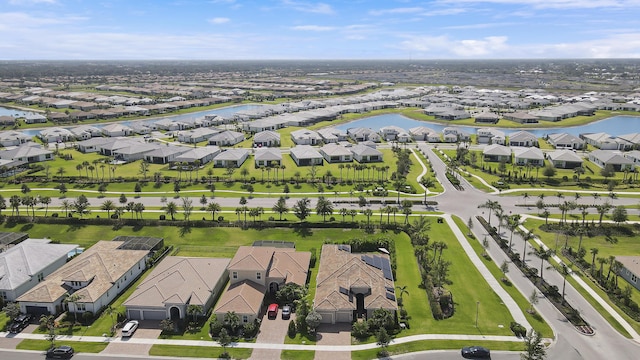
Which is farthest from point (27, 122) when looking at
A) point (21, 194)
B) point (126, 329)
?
point (126, 329)

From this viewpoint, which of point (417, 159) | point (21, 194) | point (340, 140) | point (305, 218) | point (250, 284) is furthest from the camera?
point (340, 140)

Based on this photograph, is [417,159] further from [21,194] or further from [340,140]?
[21,194]

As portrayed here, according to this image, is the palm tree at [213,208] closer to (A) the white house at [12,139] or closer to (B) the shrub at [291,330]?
(B) the shrub at [291,330]

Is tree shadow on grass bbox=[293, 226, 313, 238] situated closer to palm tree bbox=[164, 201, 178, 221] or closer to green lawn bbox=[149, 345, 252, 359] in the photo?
palm tree bbox=[164, 201, 178, 221]

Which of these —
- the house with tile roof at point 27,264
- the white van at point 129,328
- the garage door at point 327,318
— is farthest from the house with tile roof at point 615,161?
the house with tile roof at point 27,264

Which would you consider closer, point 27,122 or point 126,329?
point 126,329

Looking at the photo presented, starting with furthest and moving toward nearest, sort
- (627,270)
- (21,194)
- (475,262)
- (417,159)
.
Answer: (417,159), (21,194), (475,262), (627,270)
